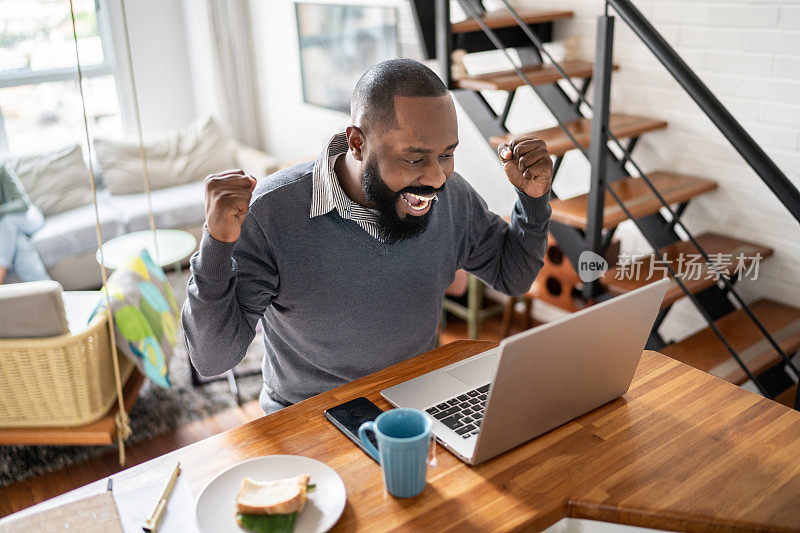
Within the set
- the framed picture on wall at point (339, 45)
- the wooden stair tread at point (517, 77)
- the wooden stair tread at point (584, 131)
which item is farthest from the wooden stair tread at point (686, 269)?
the framed picture on wall at point (339, 45)

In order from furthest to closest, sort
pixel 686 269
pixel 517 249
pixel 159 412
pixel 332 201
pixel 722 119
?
pixel 159 412
pixel 686 269
pixel 722 119
pixel 517 249
pixel 332 201

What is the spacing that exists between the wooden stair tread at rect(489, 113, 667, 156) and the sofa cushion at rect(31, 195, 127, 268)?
2.76 m

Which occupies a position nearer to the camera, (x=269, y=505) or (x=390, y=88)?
(x=269, y=505)

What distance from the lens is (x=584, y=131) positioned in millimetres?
2727

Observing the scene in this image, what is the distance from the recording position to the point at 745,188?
8.55 feet

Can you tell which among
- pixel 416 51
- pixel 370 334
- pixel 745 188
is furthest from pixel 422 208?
pixel 416 51

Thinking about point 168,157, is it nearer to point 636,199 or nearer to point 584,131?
point 584,131

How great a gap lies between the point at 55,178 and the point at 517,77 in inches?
125

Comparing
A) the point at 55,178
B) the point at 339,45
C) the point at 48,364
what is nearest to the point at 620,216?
the point at 48,364

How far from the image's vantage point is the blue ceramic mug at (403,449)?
917 millimetres

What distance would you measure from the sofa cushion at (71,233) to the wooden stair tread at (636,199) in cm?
295

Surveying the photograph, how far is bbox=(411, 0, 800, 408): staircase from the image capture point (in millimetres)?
2293

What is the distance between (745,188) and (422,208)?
1790 mm

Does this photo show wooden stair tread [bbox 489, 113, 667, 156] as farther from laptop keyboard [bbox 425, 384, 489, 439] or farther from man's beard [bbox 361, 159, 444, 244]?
laptop keyboard [bbox 425, 384, 489, 439]
